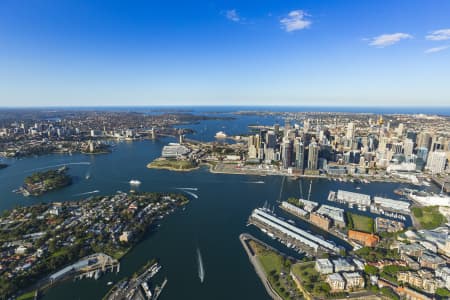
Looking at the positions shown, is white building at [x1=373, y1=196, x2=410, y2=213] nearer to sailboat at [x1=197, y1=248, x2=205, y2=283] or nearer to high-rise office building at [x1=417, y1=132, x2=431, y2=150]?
sailboat at [x1=197, y1=248, x2=205, y2=283]

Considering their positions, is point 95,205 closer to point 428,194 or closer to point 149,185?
point 149,185

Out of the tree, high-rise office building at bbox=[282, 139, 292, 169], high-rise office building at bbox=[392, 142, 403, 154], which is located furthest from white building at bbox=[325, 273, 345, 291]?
high-rise office building at bbox=[392, 142, 403, 154]

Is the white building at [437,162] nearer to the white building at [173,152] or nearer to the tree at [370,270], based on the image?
the tree at [370,270]

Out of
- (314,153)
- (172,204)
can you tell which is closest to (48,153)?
(172,204)

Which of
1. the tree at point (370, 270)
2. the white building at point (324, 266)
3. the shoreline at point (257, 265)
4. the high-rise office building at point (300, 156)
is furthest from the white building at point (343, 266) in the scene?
the high-rise office building at point (300, 156)

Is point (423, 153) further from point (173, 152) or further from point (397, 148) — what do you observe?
point (173, 152)

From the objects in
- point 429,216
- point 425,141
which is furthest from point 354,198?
point 425,141
